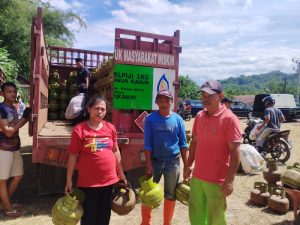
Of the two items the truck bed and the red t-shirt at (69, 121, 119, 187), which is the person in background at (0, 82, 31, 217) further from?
the red t-shirt at (69, 121, 119, 187)

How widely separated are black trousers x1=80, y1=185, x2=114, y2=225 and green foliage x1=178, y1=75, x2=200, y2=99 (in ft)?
152

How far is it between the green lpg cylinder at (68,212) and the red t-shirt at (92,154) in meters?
0.17

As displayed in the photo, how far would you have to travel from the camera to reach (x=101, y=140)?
3199 millimetres

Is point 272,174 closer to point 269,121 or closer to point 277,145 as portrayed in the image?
point 269,121

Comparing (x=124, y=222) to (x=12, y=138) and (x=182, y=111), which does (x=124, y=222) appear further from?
(x=182, y=111)

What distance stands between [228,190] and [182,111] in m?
22.2

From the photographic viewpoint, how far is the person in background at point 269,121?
329 inches

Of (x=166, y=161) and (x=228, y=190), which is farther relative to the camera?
(x=166, y=161)

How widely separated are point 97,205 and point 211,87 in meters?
1.54

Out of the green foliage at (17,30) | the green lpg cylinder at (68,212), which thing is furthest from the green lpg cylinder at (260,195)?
the green foliage at (17,30)

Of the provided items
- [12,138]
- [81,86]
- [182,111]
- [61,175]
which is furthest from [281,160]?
[182,111]

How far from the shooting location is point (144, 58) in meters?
4.75

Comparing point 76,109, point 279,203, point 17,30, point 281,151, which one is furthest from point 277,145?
point 17,30

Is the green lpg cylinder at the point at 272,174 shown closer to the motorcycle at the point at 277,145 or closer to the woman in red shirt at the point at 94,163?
the woman in red shirt at the point at 94,163
